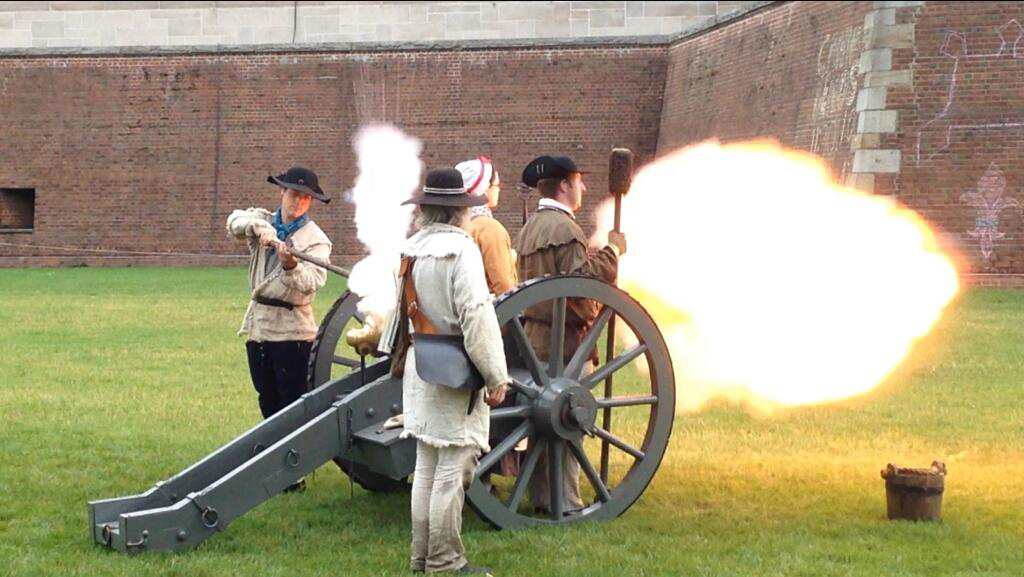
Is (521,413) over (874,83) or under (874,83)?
under

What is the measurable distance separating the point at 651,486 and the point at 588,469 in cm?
91

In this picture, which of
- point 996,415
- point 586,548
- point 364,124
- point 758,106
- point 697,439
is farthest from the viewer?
point 364,124

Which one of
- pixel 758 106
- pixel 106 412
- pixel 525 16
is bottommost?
pixel 106 412

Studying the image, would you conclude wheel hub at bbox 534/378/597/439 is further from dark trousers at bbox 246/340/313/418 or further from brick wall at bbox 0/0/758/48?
brick wall at bbox 0/0/758/48

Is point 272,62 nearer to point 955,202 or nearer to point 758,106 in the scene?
point 758,106

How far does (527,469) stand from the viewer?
562cm

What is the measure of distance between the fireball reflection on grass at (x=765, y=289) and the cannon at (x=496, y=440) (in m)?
1.39

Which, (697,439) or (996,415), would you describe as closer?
(697,439)

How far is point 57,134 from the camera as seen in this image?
89.9 feet

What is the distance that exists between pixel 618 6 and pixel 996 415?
19770mm

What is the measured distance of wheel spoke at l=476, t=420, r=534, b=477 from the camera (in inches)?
215

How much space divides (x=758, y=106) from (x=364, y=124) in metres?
8.68

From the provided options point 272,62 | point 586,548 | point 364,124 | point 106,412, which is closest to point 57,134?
point 272,62

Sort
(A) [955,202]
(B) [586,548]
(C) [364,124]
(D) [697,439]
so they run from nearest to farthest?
(B) [586,548] < (D) [697,439] < (A) [955,202] < (C) [364,124]
